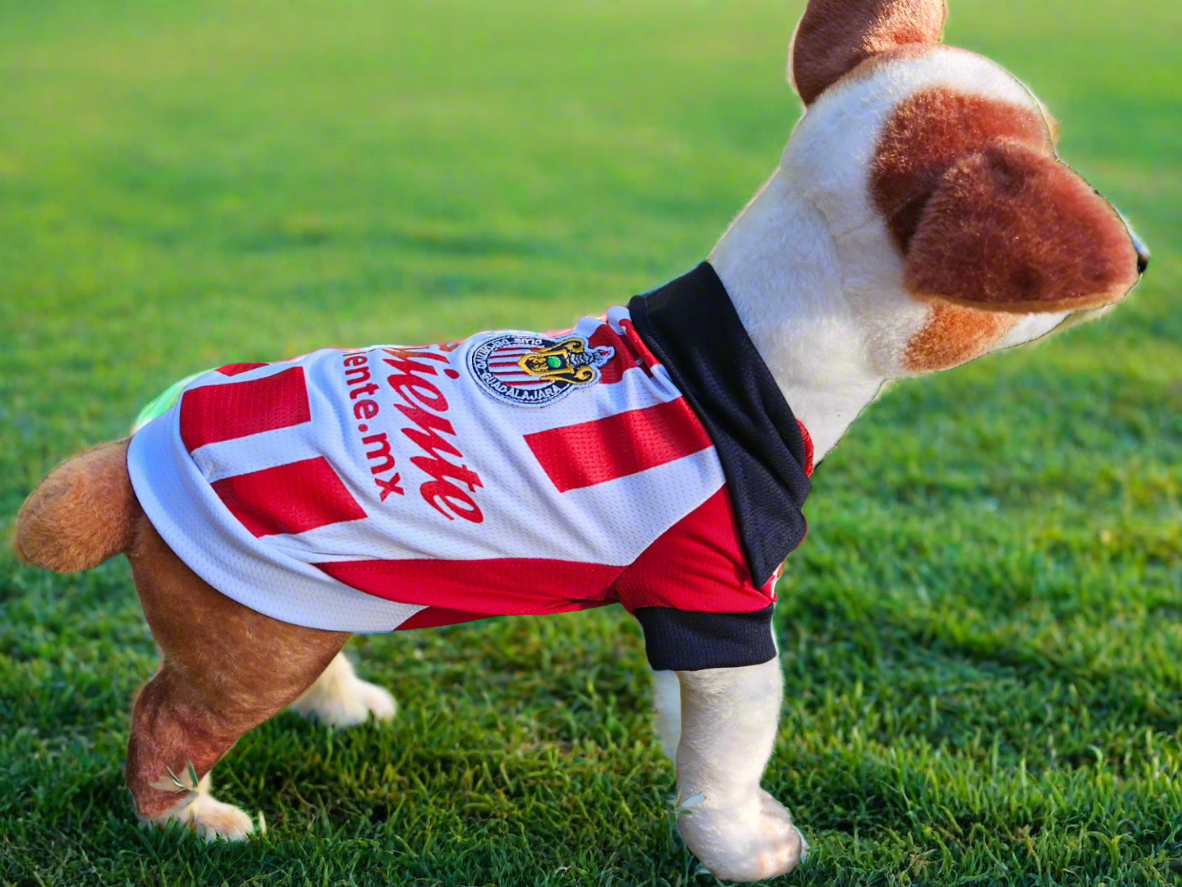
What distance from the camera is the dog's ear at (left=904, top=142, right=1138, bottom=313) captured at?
4.82ft

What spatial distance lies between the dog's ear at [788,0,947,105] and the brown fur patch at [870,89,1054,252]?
19 centimetres

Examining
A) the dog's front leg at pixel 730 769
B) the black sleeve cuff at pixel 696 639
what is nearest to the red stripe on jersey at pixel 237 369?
the black sleeve cuff at pixel 696 639

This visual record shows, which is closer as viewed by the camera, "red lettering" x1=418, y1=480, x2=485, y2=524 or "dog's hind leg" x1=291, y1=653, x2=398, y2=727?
"red lettering" x1=418, y1=480, x2=485, y2=524

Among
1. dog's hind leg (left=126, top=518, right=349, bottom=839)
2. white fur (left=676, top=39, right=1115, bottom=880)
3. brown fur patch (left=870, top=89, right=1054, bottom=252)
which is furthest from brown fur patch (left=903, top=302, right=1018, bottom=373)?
dog's hind leg (left=126, top=518, right=349, bottom=839)

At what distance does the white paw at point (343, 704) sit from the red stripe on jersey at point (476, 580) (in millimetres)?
752

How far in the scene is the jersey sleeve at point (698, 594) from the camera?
1.69m

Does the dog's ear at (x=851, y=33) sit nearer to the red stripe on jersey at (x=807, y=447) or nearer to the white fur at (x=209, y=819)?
the red stripe on jersey at (x=807, y=447)

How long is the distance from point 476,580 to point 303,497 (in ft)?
0.98

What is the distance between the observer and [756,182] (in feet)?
31.0

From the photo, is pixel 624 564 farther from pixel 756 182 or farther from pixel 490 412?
pixel 756 182

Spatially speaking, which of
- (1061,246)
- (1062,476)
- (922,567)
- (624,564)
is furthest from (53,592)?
(1062,476)

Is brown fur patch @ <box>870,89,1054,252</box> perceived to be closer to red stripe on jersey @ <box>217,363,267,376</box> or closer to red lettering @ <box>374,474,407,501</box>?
red lettering @ <box>374,474,407,501</box>

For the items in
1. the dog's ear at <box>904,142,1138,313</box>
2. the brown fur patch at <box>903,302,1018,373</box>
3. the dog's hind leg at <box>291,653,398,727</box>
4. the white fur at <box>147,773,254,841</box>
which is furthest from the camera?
Result: the dog's hind leg at <box>291,653,398,727</box>

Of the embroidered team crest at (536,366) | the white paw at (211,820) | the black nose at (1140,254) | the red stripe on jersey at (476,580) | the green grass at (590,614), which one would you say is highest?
the black nose at (1140,254)
